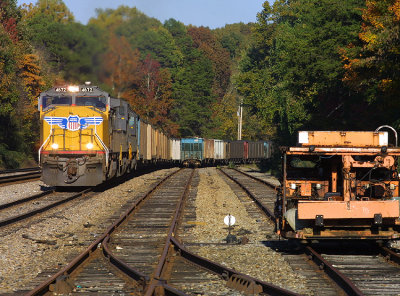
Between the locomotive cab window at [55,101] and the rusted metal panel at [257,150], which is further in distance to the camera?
the rusted metal panel at [257,150]

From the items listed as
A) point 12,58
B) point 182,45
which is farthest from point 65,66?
point 182,45

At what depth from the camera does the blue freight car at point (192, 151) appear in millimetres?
58938

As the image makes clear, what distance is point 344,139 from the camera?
11.8m

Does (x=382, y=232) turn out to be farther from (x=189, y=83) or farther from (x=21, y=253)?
(x=189, y=83)

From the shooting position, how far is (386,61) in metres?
25.5

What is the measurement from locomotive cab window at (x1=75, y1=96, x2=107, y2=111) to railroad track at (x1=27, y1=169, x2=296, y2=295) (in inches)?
359

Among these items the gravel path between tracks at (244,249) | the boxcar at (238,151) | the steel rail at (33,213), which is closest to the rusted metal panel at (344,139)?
the gravel path between tracks at (244,249)

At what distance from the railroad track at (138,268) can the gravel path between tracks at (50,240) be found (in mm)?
516

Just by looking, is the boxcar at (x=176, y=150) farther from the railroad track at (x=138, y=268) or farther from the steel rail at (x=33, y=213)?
the railroad track at (x=138, y=268)

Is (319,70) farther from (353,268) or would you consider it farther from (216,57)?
(216,57)

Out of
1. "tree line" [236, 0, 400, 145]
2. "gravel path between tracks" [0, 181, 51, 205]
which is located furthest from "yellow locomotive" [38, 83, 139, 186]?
"tree line" [236, 0, 400, 145]

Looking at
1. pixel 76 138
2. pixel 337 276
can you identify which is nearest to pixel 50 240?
pixel 337 276

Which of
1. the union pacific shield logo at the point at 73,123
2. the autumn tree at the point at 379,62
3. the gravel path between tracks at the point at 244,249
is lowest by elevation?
the gravel path between tracks at the point at 244,249

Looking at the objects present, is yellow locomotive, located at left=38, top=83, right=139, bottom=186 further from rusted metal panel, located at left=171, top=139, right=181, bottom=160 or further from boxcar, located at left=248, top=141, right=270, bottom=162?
boxcar, located at left=248, top=141, right=270, bottom=162
